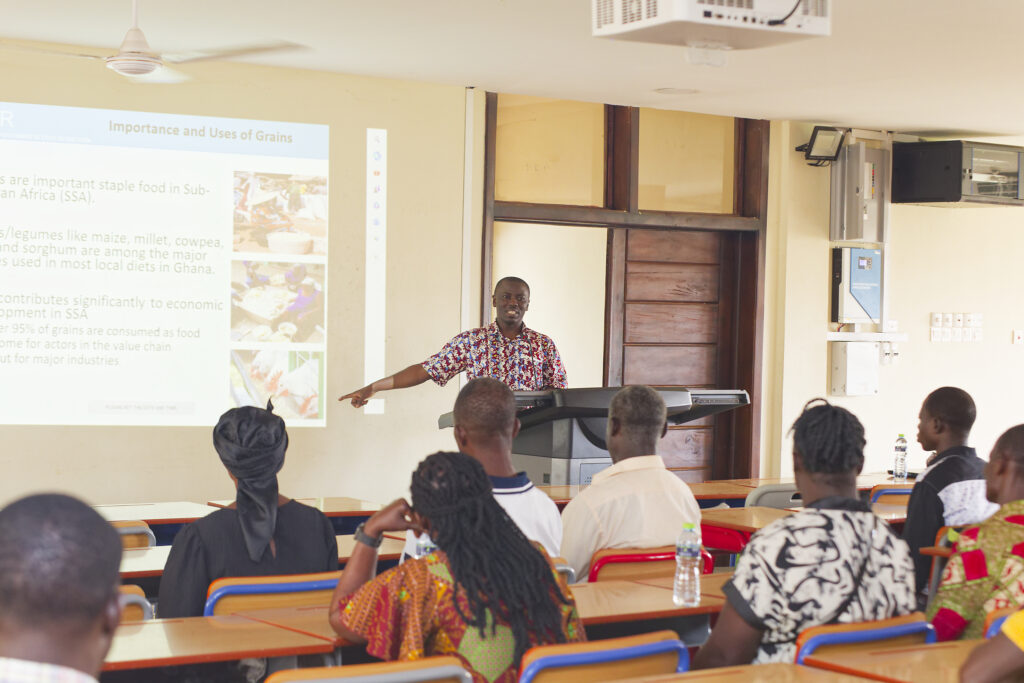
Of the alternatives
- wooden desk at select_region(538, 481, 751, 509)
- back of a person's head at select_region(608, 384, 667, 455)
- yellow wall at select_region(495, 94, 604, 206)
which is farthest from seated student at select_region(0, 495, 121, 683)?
yellow wall at select_region(495, 94, 604, 206)

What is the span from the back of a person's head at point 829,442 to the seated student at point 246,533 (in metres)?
1.27

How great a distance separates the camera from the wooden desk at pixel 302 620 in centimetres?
238

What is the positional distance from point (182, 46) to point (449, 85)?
1657 millimetres

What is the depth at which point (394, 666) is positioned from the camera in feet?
6.18

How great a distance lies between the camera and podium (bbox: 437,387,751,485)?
4918 millimetres

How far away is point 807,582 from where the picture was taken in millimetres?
2309

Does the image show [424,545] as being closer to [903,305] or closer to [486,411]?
[486,411]

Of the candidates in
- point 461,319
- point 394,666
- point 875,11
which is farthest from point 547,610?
point 461,319

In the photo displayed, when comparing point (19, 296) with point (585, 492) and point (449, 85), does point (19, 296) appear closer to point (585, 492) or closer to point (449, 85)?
point (449, 85)

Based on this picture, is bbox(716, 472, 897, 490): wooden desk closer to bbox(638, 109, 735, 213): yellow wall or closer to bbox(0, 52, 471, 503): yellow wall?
bbox(0, 52, 471, 503): yellow wall

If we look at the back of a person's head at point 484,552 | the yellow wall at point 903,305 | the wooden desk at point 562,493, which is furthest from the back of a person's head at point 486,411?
the yellow wall at point 903,305

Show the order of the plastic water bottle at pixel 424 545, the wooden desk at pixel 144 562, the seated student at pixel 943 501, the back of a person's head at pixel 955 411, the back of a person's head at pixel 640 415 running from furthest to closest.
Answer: the back of a person's head at pixel 955 411
the seated student at pixel 943 501
the back of a person's head at pixel 640 415
the wooden desk at pixel 144 562
the plastic water bottle at pixel 424 545

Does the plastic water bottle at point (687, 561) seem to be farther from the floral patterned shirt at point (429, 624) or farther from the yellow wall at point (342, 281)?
the yellow wall at point (342, 281)

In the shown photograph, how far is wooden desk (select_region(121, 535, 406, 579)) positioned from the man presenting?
81.6 inches
